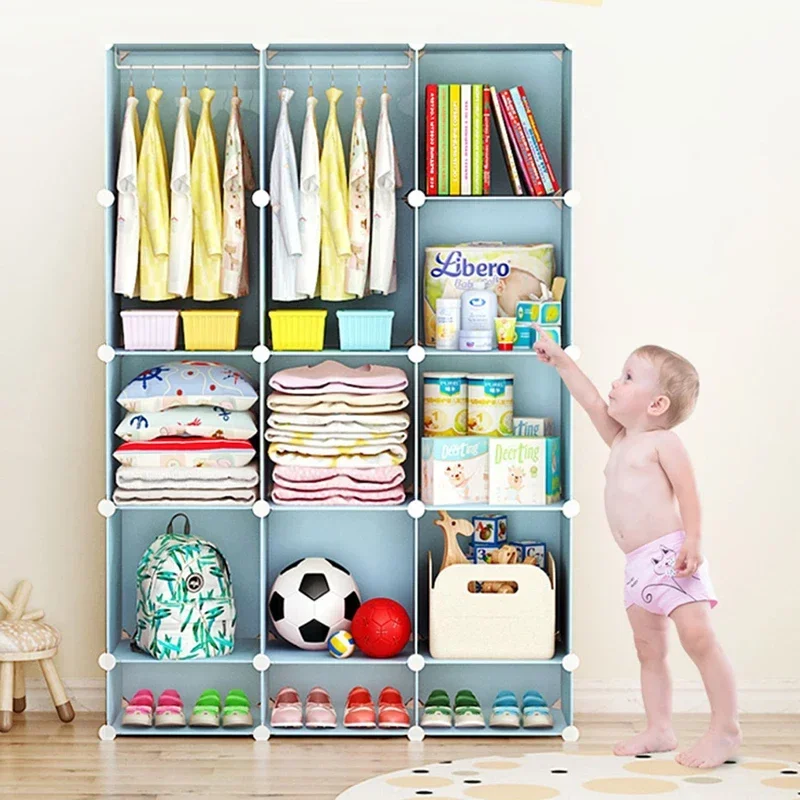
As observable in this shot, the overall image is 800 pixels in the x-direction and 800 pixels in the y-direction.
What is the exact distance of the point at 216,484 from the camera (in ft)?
11.6

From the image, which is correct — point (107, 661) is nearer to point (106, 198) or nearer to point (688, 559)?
point (106, 198)

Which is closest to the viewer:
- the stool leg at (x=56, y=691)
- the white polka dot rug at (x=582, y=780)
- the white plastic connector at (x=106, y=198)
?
the white polka dot rug at (x=582, y=780)

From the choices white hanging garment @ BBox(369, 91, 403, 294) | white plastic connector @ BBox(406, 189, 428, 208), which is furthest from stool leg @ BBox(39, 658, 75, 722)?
white plastic connector @ BBox(406, 189, 428, 208)

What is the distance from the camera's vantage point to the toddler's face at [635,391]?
3.13 metres

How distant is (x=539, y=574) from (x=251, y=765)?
0.94 meters

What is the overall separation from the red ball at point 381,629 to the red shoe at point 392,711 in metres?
0.14

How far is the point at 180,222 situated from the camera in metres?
3.52

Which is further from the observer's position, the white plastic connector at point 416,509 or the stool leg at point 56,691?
the stool leg at point 56,691

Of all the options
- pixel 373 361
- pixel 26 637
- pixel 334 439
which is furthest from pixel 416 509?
pixel 26 637

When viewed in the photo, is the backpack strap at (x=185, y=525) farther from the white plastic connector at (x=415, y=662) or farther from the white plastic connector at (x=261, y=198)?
the white plastic connector at (x=261, y=198)

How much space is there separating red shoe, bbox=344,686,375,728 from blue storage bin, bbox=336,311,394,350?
98 cm

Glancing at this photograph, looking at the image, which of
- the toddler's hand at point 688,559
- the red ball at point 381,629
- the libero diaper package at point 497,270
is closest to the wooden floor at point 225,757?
the red ball at point 381,629

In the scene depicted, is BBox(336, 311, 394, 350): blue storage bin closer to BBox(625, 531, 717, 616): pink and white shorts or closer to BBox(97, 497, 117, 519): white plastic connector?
BBox(97, 497, 117, 519): white plastic connector

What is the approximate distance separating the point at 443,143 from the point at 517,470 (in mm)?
939
